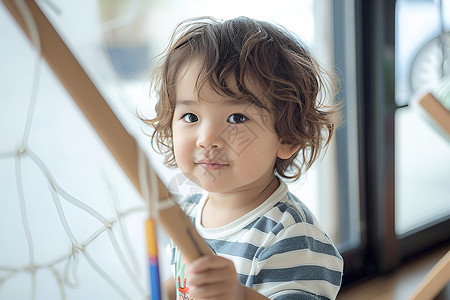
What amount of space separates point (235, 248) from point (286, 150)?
0.17 meters

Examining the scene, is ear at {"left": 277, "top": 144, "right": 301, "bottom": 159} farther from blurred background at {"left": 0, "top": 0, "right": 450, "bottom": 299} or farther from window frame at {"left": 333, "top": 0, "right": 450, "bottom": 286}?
window frame at {"left": 333, "top": 0, "right": 450, "bottom": 286}

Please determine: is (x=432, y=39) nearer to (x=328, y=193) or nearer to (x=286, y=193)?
(x=328, y=193)

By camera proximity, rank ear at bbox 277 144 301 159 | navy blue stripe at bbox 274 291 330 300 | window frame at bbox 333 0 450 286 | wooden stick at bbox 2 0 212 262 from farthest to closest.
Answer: window frame at bbox 333 0 450 286
ear at bbox 277 144 301 159
navy blue stripe at bbox 274 291 330 300
wooden stick at bbox 2 0 212 262

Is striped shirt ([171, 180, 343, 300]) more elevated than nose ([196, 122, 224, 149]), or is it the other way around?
nose ([196, 122, 224, 149])

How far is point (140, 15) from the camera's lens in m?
1.02

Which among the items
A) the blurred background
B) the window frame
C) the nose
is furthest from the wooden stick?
the window frame

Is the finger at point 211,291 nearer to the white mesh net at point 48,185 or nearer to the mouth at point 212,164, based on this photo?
the mouth at point 212,164

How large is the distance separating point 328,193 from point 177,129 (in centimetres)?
99

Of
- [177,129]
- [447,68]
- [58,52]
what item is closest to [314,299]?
[177,129]

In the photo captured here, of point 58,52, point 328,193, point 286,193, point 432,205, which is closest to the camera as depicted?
point 58,52

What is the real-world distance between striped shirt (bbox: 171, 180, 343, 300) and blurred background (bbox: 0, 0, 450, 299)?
148 mm

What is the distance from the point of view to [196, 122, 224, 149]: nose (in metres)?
0.73

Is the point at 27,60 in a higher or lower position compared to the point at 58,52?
higher

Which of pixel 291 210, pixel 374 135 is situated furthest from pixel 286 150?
pixel 374 135
